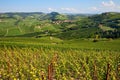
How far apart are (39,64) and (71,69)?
6304 millimetres

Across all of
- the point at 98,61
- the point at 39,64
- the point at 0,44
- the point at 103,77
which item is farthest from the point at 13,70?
the point at 0,44

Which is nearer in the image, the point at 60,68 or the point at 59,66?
the point at 59,66

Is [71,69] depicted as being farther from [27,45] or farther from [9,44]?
[9,44]

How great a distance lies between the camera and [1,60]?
136 ft

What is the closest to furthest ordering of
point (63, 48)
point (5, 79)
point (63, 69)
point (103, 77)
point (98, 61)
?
point (5, 79) < point (103, 77) < point (63, 69) < point (98, 61) < point (63, 48)

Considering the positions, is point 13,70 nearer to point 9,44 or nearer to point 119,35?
point 9,44

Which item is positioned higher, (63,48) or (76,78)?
(76,78)

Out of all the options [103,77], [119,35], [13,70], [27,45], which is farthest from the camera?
[119,35]

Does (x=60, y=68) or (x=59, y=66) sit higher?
(x=59, y=66)

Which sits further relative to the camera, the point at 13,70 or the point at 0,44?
the point at 0,44

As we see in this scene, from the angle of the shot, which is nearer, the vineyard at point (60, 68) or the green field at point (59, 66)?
Result: the vineyard at point (60, 68)

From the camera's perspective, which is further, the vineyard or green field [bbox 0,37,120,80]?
green field [bbox 0,37,120,80]

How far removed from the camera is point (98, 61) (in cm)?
3981

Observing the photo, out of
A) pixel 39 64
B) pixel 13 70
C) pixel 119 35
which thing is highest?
pixel 13 70
